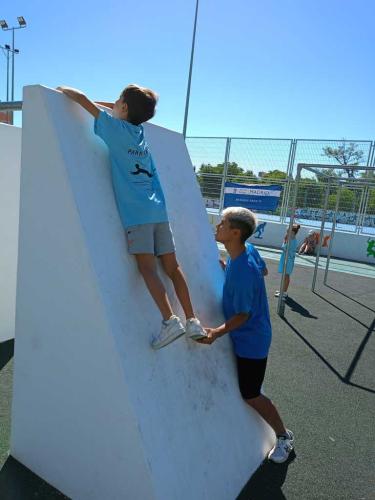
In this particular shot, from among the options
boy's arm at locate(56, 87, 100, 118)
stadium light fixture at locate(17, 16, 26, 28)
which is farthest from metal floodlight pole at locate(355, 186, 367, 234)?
stadium light fixture at locate(17, 16, 26, 28)

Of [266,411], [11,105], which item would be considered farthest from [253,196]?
[266,411]

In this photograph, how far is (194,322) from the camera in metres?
2.24

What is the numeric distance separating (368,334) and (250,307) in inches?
165

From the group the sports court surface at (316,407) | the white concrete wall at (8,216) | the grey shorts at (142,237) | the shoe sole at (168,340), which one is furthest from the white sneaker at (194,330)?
the white concrete wall at (8,216)

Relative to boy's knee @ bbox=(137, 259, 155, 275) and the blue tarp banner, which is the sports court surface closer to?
boy's knee @ bbox=(137, 259, 155, 275)

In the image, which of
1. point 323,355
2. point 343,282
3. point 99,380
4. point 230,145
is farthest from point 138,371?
point 230,145

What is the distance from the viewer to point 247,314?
8.07 feet

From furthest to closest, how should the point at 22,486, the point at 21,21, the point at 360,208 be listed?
the point at 21,21, the point at 360,208, the point at 22,486

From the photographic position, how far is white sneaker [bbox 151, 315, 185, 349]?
2.10 metres

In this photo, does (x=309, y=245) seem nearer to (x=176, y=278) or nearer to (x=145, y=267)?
(x=176, y=278)

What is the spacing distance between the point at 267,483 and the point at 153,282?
5.04 feet

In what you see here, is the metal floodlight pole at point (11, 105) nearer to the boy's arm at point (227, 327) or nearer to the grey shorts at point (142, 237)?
the grey shorts at point (142, 237)

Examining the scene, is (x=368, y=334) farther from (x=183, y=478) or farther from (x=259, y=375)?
(x=183, y=478)

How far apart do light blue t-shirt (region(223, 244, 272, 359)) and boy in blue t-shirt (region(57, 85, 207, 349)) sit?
0.38m
